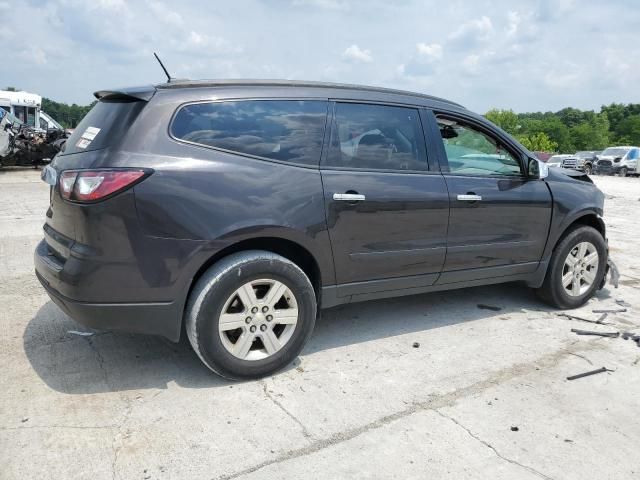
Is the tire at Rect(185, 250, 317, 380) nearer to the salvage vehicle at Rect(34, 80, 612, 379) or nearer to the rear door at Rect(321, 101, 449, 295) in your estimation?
the salvage vehicle at Rect(34, 80, 612, 379)

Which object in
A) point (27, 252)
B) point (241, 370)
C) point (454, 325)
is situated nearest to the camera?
point (241, 370)

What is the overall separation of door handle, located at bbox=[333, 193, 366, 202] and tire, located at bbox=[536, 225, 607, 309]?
7.29ft

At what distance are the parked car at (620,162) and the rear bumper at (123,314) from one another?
34.9 metres

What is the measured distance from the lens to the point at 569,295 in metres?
5.04

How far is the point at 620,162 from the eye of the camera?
1277 inches

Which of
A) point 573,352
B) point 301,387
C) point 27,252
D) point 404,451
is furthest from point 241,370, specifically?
point 27,252

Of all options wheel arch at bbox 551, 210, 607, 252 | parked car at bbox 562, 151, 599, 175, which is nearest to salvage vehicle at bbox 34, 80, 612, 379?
wheel arch at bbox 551, 210, 607, 252

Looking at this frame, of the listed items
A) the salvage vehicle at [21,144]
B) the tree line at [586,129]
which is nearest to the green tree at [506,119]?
the tree line at [586,129]

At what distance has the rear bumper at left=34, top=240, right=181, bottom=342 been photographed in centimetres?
309

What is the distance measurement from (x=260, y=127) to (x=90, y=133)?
1041mm

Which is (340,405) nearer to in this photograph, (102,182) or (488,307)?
(102,182)

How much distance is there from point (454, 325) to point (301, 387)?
169cm

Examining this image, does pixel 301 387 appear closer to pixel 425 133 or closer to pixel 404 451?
pixel 404 451

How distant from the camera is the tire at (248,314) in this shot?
322 cm
